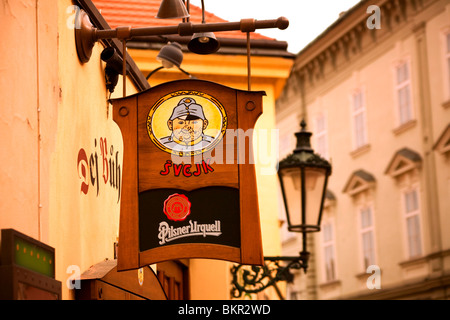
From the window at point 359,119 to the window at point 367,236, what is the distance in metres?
1.98

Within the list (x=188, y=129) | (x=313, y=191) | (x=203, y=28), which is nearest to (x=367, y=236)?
(x=313, y=191)

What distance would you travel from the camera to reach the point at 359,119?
27875mm

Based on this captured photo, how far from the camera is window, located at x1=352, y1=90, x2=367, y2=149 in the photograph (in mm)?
27562

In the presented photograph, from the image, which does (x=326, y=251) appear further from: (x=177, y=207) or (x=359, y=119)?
(x=177, y=207)

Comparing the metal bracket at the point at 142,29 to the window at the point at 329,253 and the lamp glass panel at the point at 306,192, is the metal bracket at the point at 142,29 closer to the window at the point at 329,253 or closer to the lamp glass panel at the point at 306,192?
the lamp glass panel at the point at 306,192

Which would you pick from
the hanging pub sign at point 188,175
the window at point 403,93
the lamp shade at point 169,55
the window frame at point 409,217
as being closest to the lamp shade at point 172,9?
the hanging pub sign at point 188,175

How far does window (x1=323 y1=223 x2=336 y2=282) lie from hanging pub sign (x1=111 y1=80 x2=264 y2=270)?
24.2 meters

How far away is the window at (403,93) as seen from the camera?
25.0 metres

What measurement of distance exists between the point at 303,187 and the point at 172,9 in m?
3.35

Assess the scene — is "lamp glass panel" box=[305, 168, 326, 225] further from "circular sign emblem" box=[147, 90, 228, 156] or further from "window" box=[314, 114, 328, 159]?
"window" box=[314, 114, 328, 159]

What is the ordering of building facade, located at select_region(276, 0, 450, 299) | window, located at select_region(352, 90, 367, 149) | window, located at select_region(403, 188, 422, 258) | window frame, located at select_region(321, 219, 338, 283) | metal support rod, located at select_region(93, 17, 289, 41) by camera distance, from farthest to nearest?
window frame, located at select_region(321, 219, 338, 283) < window, located at select_region(352, 90, 367, 149) < window, located at select_region(403, 188, 422, 258) < building facade, located at select_region(276, 0, 450, 299) < metal support rod, located at select_region(93, 17, 289, 41)

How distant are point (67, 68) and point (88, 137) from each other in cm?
55

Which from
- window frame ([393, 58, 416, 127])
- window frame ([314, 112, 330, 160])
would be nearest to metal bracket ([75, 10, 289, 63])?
window frame ([393, 58, 416, 127])

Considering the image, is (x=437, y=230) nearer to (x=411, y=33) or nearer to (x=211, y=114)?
(x=411, y=33)
